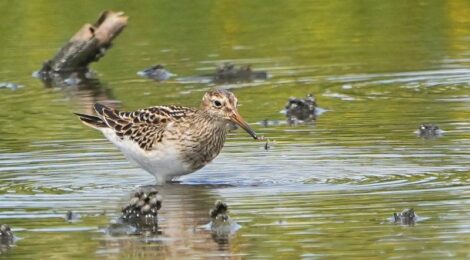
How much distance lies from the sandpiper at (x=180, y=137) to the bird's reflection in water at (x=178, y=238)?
1.11m

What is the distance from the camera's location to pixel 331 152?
46.6ft

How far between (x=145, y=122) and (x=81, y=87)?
6.24 m

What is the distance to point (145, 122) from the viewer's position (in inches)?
546

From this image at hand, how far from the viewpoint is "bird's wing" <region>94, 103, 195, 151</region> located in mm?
13617

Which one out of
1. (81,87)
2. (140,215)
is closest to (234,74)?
(81,87)

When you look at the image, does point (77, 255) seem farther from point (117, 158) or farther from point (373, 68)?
point (373, 68)

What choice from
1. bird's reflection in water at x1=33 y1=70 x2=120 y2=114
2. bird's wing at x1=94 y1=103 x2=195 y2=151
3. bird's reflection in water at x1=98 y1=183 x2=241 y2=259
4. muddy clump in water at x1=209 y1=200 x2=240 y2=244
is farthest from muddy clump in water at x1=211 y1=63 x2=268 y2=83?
muddy clump in water at x1=209 y1=200 x2=240 y2=244

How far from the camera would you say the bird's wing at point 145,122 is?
13.6 metres

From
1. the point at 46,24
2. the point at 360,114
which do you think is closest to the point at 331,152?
the point at 360,114

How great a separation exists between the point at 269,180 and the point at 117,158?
2135 mm

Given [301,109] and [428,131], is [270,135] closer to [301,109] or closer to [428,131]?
[301,109]

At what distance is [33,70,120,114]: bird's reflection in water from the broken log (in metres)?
0.09

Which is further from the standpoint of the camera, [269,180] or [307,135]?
[307,135]

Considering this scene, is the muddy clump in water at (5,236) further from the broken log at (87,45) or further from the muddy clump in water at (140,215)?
the broken log at (87,45)
